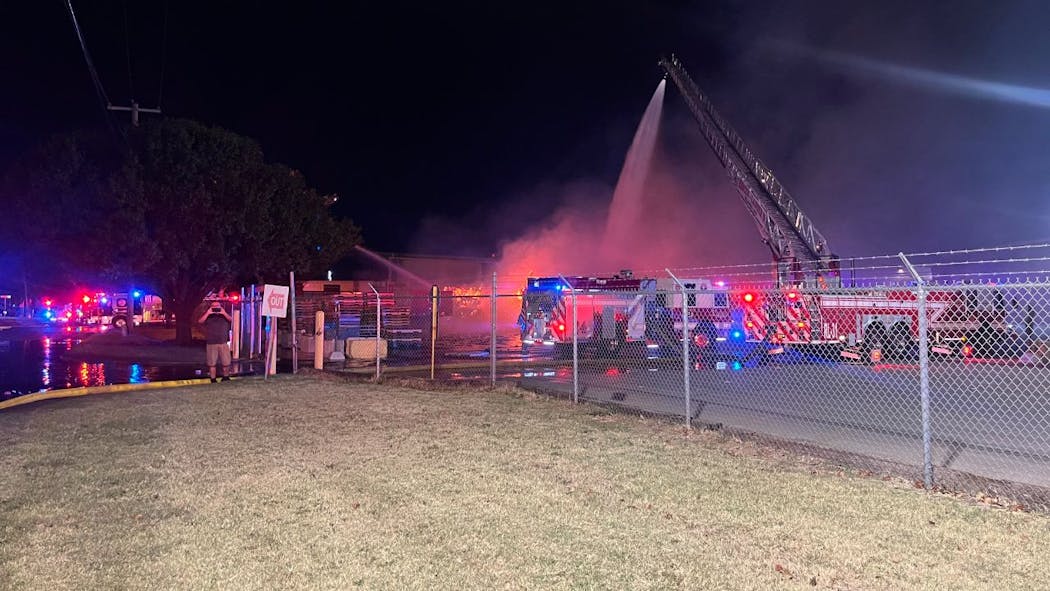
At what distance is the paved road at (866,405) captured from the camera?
6.99m

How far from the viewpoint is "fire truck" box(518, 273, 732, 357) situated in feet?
58.0

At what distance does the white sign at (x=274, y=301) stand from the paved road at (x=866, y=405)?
16.2 ft

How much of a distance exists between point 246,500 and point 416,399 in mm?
4803

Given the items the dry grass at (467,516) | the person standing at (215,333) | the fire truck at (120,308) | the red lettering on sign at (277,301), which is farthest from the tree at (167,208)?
the dry grass at (467,516)

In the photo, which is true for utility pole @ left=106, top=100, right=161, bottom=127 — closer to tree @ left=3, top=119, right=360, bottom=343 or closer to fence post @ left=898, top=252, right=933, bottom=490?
tree @ left=3, top=119, right=360, bottom=343

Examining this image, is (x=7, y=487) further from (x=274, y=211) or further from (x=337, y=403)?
(x=274, y=211)

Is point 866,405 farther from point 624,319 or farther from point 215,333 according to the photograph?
point 215,333

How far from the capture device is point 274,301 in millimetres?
12250

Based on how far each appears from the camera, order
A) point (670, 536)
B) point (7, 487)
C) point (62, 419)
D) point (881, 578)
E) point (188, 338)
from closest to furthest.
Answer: point (881, 578) → point (670, 536) → point (7, 487) → point (62, 419) → point (188, 338)

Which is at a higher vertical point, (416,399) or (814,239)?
(814,239)

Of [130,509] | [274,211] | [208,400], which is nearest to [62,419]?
[208,400]

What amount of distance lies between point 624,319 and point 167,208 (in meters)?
13.5

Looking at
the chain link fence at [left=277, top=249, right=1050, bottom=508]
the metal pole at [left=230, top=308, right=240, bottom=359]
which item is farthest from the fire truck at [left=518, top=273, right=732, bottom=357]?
the metal pole at [left=230, top=308, right=240, bottom=359]

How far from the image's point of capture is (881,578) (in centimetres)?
367
